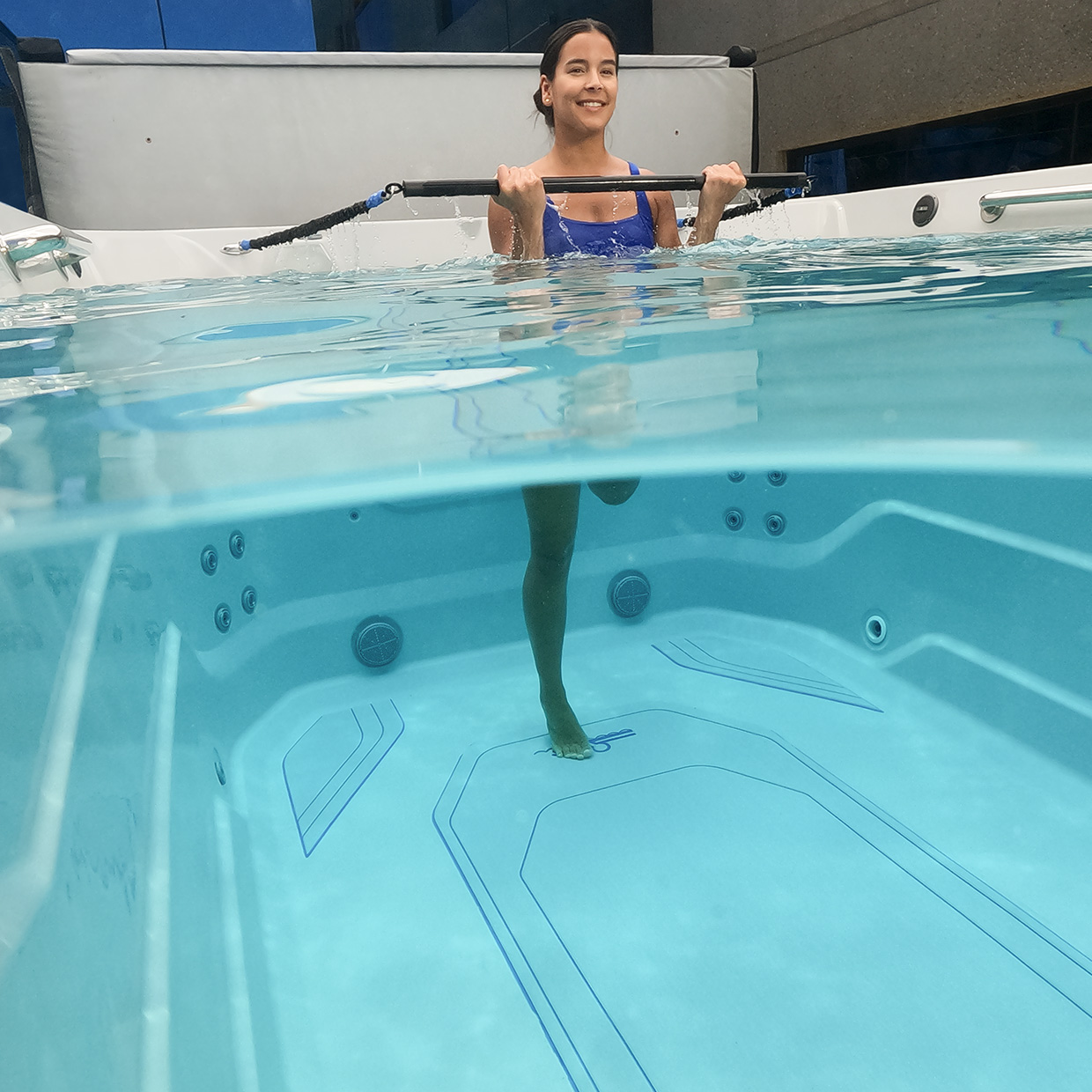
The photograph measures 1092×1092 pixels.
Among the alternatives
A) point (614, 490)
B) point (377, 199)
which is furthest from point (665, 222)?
point (614, 490)

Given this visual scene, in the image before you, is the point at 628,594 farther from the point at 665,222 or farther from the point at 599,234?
the point at 665,222

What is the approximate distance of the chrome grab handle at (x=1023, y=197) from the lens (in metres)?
1.94

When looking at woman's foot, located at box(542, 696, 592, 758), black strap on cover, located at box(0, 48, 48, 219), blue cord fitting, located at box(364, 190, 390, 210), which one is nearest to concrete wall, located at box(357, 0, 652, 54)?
black strap on cover, located at box(0, 48, 48, 219)

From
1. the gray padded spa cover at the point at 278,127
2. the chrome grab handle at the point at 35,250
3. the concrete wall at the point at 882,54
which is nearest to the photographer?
the chrome grab handle at the point at 35,250

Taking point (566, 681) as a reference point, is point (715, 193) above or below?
above

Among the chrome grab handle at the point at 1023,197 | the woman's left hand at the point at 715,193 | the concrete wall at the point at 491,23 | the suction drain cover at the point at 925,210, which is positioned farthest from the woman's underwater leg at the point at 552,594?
the concrete wall at the point at 491,23

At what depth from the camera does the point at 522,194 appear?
176cm

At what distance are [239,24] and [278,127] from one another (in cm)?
220

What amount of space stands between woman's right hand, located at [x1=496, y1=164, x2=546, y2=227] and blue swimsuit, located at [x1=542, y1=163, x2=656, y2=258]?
0.14 metres

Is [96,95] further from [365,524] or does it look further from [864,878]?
[864,878]

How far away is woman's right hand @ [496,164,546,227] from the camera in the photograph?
1722 millimetres

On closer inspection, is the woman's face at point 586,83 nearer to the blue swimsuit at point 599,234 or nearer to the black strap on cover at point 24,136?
the blue swimsuit at point 599,234

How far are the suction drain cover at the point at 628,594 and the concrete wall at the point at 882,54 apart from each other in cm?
294

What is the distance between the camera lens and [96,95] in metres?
2.54
